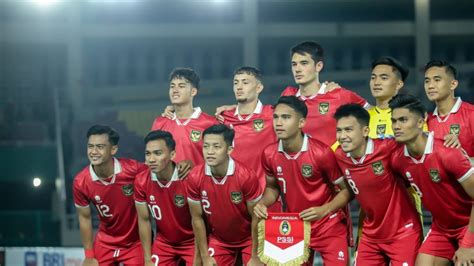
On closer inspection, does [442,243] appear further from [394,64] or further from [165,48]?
[165,48]

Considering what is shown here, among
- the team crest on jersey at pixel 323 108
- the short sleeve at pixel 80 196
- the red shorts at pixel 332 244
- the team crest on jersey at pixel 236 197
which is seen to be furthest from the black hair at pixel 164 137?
the red shorts at pixel 332 244

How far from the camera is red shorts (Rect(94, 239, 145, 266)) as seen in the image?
24.8 feet

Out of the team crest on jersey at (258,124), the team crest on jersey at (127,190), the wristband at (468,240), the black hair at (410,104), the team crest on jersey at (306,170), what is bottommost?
the wristband at (468,240)

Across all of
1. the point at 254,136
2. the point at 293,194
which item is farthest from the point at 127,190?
the point at 293,194

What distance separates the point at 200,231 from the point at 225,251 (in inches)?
12.6

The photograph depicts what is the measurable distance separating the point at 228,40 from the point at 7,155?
193 inches

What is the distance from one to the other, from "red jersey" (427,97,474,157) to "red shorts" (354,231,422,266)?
2.46 feet

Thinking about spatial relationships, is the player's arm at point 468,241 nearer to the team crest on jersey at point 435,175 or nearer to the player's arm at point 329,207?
the team crest on jersey at point 435,175

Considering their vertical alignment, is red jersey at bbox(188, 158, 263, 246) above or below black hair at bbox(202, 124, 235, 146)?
below

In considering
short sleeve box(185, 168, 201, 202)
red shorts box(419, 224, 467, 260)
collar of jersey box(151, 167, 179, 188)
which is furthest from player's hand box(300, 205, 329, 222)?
collar of jersey box(151, 167, 179, 188)

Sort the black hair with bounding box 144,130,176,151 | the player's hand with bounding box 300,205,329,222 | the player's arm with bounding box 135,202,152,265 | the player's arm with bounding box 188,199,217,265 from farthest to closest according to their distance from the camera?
the player's arm with bounding box 135,202,152,265 → the black hair with bounding box 144,130,176,151 → the player's arm with bounding box 188,199,217,265 → the player's hand with bounding box 300,205,329,222

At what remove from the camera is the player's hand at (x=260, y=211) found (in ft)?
21.7

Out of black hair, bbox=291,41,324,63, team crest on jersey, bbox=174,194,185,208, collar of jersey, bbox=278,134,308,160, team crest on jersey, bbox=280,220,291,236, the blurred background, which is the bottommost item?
team crest on jersey, bbox=280,220,291,236

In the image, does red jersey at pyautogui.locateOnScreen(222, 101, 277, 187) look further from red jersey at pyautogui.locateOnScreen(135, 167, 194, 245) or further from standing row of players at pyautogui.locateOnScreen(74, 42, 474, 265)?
red jersey at pyautogui.locateOnScreen(135, 167, 194, 245)
